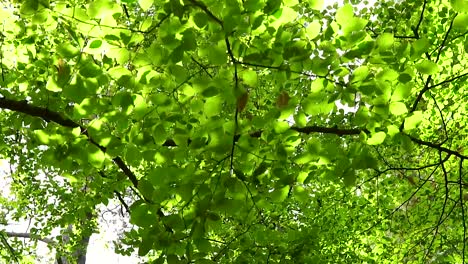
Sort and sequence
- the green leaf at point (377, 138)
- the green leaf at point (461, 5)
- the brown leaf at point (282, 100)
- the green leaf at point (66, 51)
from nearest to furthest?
the green leaf at point (66, 51) → the green leaf at point (461, 5) → the brown leaf at point (282, 100) → the green leaf at point (377, 138)

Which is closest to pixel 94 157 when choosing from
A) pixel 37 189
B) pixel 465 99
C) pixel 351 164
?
pixel 351 164

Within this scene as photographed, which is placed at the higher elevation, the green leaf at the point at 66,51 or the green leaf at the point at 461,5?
the green leaf at the point at 461,5

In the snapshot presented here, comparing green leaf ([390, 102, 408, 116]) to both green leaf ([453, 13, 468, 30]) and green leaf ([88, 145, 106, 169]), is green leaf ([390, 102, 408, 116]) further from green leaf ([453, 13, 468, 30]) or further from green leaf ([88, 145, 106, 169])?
green leaf ([88, 145, 106, 169])

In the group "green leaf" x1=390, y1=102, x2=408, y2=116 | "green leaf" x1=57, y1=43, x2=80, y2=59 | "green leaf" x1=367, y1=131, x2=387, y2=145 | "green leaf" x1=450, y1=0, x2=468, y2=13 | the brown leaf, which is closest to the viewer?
"green leaf" x1=57, y1=43, x2=80, y2=59

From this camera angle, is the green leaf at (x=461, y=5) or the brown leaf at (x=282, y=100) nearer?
the green leaf at (x=461, y=5)

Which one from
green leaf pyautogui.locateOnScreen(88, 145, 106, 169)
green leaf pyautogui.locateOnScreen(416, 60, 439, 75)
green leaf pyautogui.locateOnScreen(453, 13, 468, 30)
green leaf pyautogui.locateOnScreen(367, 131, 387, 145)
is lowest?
green leaf pyautogui.locateOnScreen(88, 145, 106, 169)

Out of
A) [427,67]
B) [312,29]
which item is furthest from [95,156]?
[427,67]

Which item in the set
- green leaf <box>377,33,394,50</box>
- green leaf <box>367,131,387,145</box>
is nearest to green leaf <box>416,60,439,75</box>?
green leaf <box>377,33,394,50</box>

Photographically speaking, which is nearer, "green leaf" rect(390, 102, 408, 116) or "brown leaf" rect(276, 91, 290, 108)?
"brown leaf" rect(276, 91, 290, 108)

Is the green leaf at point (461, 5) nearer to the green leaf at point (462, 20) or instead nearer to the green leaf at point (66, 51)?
the green leaf at point (462, 20)

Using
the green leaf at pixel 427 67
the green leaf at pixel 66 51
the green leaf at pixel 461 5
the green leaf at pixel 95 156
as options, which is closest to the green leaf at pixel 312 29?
the green leaf at pixel 427 67

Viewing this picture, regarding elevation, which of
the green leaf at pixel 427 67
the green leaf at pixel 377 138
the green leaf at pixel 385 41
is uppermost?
the green leaf at pixel 427 67

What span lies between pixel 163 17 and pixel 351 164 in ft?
4.55

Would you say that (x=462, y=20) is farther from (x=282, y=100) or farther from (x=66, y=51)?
(x=66, y=51)
